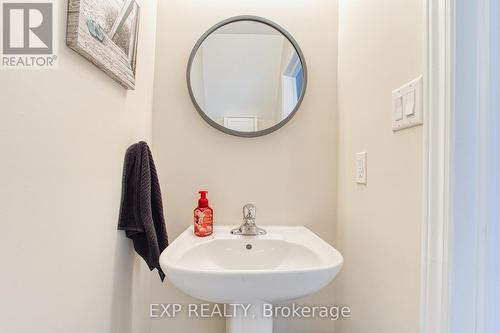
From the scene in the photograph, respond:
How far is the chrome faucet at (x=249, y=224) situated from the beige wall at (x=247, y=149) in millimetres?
98

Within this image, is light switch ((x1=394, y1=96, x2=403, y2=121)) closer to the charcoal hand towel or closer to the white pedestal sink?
the white pedestal sink

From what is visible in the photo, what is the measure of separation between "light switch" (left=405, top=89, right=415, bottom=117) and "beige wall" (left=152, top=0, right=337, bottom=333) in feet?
1.88

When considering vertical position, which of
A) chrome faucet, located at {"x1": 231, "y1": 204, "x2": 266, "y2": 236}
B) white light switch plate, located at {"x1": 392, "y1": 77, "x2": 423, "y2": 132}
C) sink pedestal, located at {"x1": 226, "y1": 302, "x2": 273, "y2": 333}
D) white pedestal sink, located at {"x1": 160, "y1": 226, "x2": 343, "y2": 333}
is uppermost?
white light switch plate, located at {"x1": 392, "y1": 77, "x2": 423, "y2": 132}

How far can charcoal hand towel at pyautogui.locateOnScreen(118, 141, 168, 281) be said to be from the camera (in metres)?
0.95

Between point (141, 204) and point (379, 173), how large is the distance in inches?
30.4

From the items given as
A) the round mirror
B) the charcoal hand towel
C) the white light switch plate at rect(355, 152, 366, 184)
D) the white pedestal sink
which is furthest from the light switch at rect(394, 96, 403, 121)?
the charcoal hand towel

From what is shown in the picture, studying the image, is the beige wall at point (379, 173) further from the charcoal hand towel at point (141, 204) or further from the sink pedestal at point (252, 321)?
the charcoal hand towel at point (141, 204)

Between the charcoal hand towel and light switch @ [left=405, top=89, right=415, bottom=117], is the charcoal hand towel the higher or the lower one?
the lower one

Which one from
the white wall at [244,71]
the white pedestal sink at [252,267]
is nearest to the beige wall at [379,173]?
the white pedestal sink at [252,267]

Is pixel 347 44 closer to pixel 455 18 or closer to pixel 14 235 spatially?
pixel 455 18

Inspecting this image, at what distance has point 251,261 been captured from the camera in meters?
1.08

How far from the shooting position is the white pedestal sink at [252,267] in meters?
0.73

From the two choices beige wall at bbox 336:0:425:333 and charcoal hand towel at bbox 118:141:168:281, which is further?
charcoal hand towel at bbox 118:141:168:281

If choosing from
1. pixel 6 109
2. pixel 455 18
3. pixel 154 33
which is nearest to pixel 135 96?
pixel 154 33
